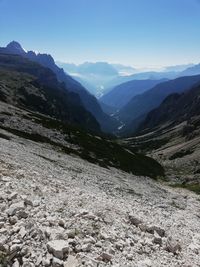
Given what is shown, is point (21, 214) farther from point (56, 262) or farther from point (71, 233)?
point (56, 262)

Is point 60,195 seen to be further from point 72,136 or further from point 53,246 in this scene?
point 72,136

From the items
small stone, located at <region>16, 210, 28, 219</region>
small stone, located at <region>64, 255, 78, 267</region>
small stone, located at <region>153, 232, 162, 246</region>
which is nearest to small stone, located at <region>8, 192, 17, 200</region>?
small stone, located at <region>16, 210, 28, 219</region>

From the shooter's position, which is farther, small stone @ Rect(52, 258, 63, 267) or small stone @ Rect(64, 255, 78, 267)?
Result: small stone @ Rect(64, 255, 78, 267)

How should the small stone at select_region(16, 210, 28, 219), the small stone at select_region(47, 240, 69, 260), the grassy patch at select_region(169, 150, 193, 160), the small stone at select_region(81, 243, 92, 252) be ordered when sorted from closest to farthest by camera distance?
the small stone at select_region(47, 240, 69, 260), the small stone at select_region(81, 243, 92, 252), the small stone at select_region(16, 210, 28, 219), the grassy patch at select_region(169, 150, 193, 160)

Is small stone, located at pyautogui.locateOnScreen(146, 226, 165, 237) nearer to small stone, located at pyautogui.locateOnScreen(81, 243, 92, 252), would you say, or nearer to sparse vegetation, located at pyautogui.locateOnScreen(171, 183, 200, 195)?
small stone, located at pyautogui.locateOnScreen(81, 243, 92, 252)

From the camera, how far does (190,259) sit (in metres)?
16.8

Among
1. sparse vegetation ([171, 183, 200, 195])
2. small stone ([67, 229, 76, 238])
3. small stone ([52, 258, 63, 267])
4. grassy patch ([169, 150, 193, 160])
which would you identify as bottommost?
grassy patch ([169, 150, 193, 160])

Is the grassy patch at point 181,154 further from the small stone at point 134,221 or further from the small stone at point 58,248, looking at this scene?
the small stone at point 58,248

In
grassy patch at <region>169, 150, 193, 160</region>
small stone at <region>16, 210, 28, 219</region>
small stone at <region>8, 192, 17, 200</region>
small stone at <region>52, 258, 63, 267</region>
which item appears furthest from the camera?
grassy patch at <region>169, 150, 193, 160</region>

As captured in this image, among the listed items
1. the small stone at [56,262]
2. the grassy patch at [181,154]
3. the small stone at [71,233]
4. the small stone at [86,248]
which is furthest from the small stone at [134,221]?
the grassy patch at [181,154]

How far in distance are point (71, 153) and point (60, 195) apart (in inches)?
1978

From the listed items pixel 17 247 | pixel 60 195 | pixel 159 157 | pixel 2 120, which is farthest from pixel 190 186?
pixel 159 157

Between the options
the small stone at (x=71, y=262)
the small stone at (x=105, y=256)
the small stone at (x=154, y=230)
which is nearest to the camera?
the small stone at (x=71, y=262)

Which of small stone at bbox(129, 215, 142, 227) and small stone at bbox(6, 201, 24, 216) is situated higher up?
small stone at bbox(6, 201, 24, 216)
